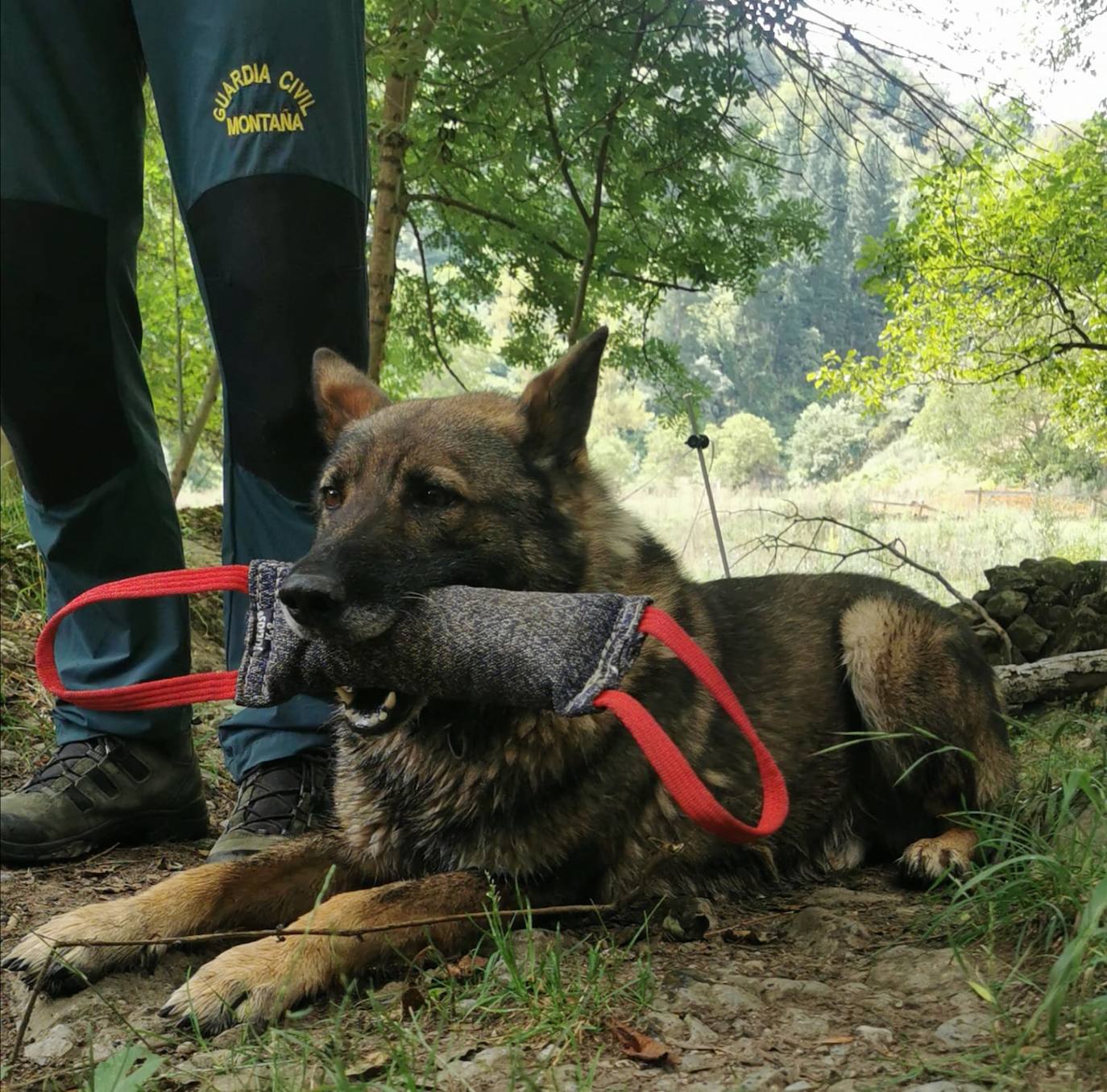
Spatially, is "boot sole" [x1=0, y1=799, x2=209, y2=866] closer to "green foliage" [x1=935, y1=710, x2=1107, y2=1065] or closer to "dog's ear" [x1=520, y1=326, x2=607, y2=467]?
"dog's ear" [x1=520, y1=326, x2=607, y2=467]

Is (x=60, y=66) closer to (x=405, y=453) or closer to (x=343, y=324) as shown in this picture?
(x=343, y=324)

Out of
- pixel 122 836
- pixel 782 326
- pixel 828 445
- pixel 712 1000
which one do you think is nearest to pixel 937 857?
pixel 712 1000

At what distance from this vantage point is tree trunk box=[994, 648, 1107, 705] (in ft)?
15.9

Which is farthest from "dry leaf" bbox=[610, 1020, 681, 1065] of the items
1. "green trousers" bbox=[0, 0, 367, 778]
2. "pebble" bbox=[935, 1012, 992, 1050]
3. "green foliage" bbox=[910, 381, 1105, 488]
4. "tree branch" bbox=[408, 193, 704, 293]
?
"green foliage" bbox=[910, 381, 1105, 488]

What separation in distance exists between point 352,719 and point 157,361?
1063 centimetres

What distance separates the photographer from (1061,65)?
253 inches

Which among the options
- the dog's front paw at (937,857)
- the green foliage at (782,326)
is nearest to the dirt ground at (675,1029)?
the dog's front paw at (937,857)

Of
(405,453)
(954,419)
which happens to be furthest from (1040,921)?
(954,419)

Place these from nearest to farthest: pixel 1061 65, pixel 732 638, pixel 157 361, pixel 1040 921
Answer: pixel 1040 921 → pixel 732 638 → pixel 1061 65 → pixel 157 361

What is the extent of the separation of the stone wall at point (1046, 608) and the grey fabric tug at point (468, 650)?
443 cm

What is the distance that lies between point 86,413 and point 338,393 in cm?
67

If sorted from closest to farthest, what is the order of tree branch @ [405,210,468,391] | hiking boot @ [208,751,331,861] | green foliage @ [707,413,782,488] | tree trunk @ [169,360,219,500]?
hiking boot @ [208,751,331,861] → tree branch @ [405,210,468,391] → tree trunk @ [169,360,219,500] → green foliage @ [707,413,782,488]

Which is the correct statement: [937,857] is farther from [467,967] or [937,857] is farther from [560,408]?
[560,408]

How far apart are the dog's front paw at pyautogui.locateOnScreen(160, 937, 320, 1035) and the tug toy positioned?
0.54m
